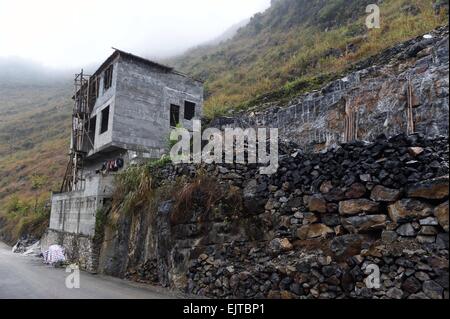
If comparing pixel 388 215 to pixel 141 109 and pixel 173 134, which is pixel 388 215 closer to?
pixel 173 134

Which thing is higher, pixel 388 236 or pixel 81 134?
pixel 81 134

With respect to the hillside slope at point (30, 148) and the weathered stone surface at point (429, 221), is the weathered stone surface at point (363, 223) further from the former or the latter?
the hillside slope at point (30, 148)

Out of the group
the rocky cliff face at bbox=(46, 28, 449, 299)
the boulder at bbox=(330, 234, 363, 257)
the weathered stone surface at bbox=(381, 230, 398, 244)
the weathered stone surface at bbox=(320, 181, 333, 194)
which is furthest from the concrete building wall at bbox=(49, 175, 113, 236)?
the weathered stone surface at bbox=(381, 230, 398, 244)

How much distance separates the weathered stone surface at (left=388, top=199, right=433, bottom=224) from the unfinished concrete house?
13326mm

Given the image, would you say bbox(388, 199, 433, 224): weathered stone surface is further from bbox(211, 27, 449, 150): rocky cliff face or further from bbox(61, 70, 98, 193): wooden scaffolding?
bbox(61, 70, 98, 193): wooden scaffolding

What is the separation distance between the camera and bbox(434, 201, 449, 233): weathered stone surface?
5492 mm

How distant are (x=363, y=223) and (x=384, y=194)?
649 mm

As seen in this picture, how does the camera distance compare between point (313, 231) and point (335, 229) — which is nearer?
point (335, 229)

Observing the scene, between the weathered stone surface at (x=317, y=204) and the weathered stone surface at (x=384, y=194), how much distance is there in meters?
1.01

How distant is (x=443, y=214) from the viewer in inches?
218
